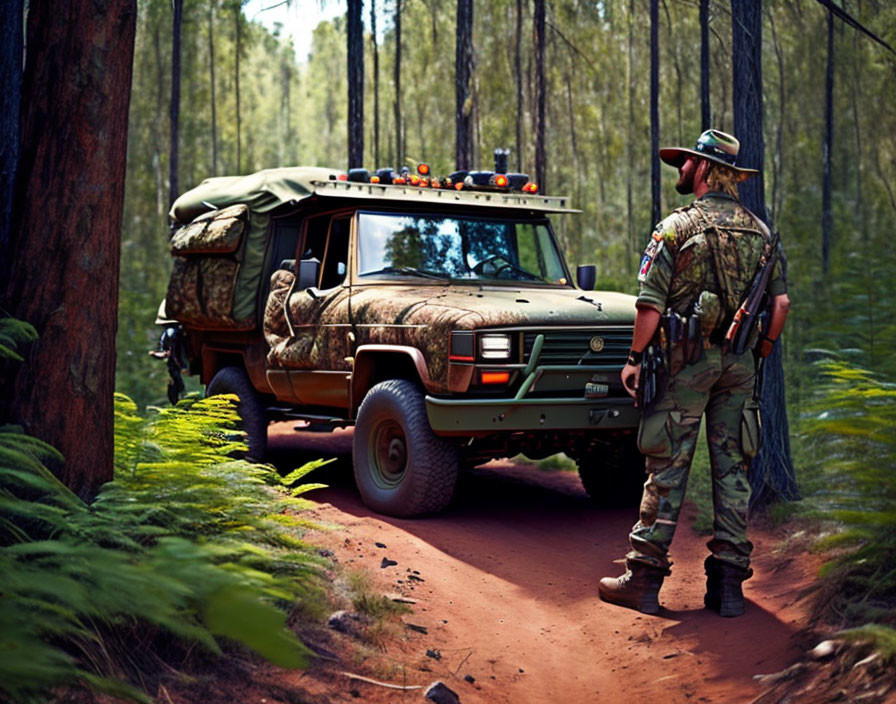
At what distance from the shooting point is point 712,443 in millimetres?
5340

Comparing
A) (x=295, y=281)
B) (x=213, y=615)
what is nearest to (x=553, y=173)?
(x=295, y=281)

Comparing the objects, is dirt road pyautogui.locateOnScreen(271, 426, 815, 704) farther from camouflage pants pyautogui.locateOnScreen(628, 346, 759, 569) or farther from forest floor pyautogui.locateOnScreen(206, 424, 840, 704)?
camouflage pants pyautogui.locateOnScreen(628, 346, 759, 569)

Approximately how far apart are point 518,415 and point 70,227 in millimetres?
3327

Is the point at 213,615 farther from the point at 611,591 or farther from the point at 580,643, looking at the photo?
the point at 611,591

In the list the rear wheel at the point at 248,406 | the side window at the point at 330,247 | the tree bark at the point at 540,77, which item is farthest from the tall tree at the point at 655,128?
the rear wheel at the point at 248,406

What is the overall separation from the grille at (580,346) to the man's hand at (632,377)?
1.50 meters

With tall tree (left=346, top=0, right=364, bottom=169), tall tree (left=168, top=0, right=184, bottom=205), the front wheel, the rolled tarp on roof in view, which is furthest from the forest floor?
tall tree (left=168, top=0, right=184, bottom=205)

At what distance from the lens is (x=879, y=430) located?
4.91 metres

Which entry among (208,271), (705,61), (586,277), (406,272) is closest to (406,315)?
(406,272)

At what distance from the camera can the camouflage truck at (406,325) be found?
22.7 feet

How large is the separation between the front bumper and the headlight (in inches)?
11.9

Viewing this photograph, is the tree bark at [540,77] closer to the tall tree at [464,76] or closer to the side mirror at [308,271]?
the tall tree at [464,76]

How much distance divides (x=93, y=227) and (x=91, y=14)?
0.95m

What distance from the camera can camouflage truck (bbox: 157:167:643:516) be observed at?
22.7 feet
